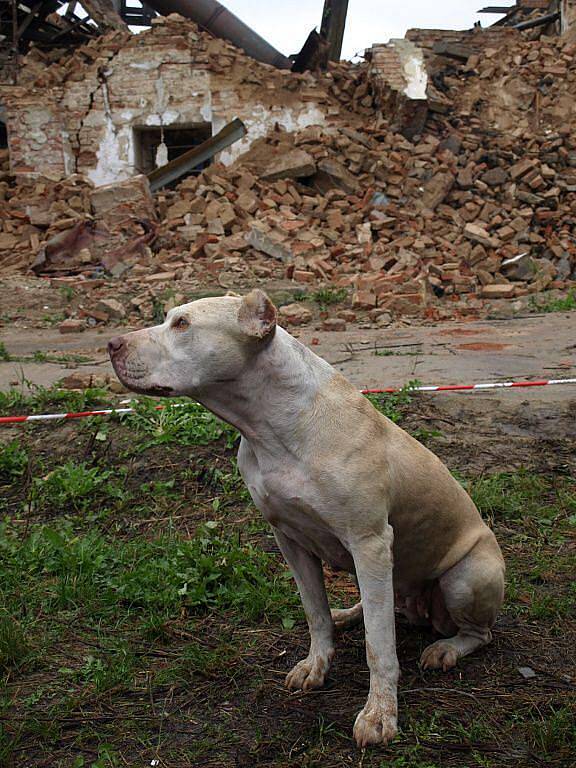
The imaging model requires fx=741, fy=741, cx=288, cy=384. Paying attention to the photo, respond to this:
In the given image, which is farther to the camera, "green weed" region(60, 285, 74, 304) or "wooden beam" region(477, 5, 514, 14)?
"wooden beam" region(477, 5, 514, 14)

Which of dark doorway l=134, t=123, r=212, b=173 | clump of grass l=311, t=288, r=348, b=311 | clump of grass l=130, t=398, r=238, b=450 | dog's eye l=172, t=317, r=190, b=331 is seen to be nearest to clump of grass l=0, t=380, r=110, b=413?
clump of grass l=130, t=398, r=238, b=450

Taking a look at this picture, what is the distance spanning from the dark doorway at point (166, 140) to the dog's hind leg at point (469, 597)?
15797mm

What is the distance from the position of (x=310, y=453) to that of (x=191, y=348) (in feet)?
1.75

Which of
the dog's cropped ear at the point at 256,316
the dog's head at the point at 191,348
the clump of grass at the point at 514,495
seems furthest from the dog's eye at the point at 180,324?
the clump of grass at the point at 514,495

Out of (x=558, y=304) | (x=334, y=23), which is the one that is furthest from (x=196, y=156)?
(x=558, y=304)

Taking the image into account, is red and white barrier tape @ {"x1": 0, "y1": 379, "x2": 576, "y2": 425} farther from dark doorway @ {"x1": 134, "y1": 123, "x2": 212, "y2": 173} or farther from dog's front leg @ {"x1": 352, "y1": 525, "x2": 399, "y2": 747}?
dark doorway @ {"x1": 134, "y1": 123, "x2": 212, "y2": 173}

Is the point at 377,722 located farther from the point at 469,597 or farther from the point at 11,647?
the point at 11,647

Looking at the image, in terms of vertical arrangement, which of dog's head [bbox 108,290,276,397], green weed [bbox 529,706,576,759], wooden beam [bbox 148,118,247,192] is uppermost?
wooden beam [bbox 148,118,247,192]

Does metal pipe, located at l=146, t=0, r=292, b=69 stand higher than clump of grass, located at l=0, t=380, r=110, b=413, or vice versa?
metal pipe, located at l=146, t=0, r=292, b=69

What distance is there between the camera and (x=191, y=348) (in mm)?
2494

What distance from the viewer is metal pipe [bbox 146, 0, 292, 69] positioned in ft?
59.1

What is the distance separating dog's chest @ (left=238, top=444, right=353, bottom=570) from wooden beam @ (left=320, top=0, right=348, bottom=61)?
17.5 m

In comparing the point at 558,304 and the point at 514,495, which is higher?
the point at 514,495

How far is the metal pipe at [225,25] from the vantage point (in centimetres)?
1800
